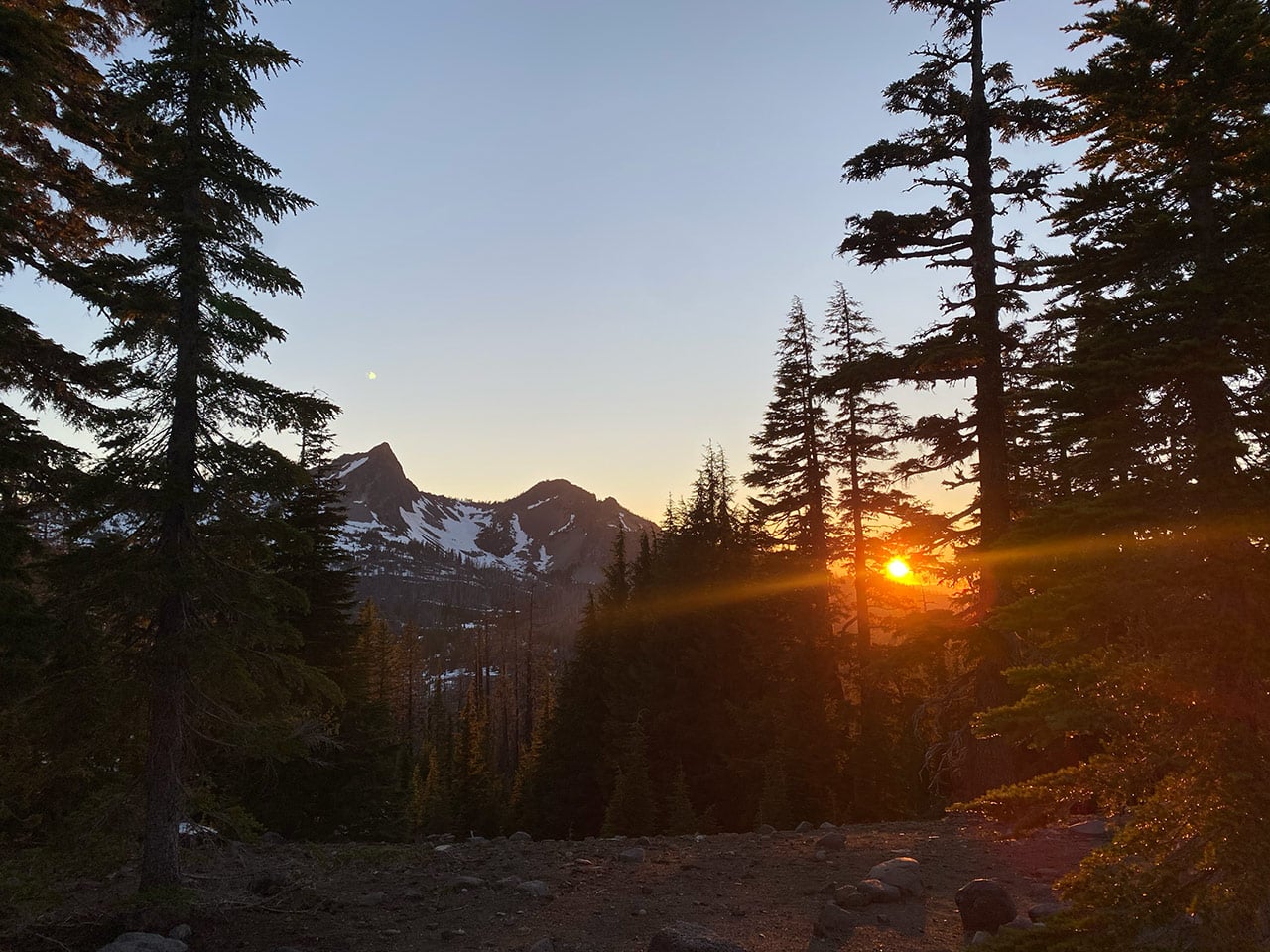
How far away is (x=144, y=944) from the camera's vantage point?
23.4 ft

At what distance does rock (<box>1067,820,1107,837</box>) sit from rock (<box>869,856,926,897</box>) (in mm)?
3289

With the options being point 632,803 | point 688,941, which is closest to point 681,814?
point 632,803

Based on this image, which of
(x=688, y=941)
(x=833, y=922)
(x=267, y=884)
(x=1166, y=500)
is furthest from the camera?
(x=267, y=884)

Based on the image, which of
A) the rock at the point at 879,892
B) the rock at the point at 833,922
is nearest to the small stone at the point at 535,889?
the rock at the point at 833,922

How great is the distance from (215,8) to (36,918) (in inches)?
456

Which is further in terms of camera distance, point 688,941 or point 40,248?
point 40,248

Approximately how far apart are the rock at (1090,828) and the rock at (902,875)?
3.29m

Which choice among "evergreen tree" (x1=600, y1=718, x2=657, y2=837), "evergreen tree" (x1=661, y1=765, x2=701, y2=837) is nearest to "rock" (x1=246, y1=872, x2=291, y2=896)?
"evergreen tree" (x1=661, y1=765, x2=701, y2=837)

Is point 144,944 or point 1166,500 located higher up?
point 1166,500

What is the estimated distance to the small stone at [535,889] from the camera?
27.7 ft

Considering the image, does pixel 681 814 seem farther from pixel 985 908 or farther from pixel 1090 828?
pixel 985 908

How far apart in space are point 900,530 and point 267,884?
1276 centimetres

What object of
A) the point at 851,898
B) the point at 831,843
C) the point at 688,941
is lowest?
the point at 831,843

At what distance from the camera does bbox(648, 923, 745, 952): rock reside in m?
6.15
